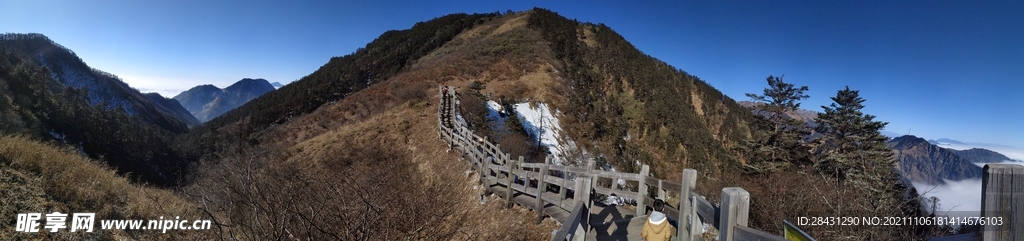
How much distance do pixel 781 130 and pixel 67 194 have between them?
30.7 meters

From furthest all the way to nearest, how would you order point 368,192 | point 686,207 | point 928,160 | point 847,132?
1. point 928,160
2. point 847,132
3. point 368,192
4. point 686,207

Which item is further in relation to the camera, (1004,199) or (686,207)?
(686,207)

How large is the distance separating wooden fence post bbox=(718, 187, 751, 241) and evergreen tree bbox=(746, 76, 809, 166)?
26.1m

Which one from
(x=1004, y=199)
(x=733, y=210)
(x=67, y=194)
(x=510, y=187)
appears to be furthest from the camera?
(x=510, y=187)

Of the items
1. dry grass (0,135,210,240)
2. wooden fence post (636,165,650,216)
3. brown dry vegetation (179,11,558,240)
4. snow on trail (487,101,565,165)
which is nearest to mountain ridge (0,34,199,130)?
brown dry vegetation (179,11,558,240)

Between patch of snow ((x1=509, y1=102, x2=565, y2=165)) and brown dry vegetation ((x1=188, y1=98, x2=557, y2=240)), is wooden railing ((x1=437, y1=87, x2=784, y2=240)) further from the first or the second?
patch of snow ((x1=509, y1=102, x2=565, y2=165))

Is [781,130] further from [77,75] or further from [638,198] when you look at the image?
[77,75]

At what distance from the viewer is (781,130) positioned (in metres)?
24.7

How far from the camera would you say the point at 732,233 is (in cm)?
254

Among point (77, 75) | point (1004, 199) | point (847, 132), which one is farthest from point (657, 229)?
point (77, 75)

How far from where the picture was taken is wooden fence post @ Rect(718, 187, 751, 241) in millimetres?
2512

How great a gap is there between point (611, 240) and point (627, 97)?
4021cm

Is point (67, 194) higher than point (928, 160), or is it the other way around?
point (928, 160)

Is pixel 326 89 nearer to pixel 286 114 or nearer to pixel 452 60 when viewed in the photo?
pixel 286 114
